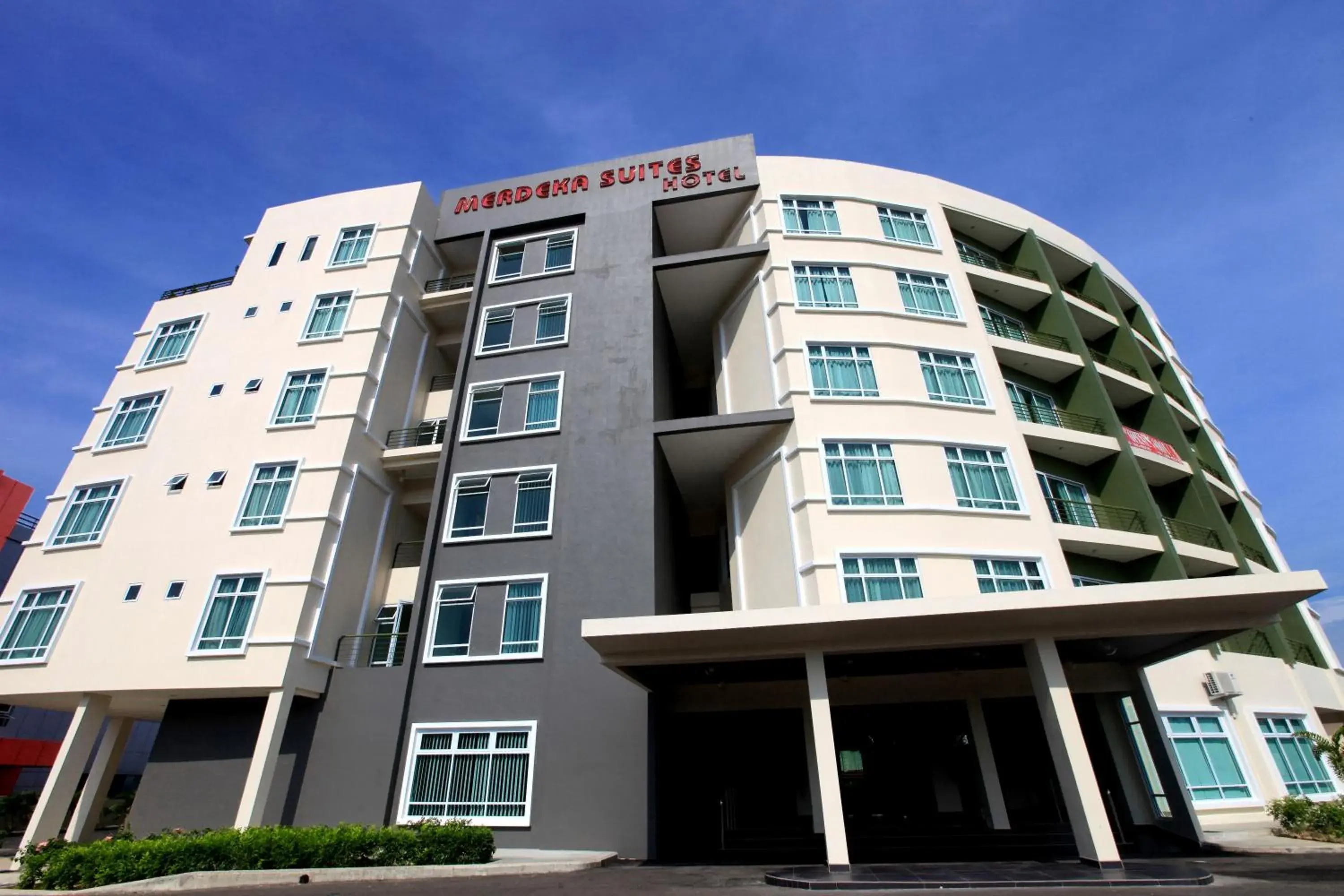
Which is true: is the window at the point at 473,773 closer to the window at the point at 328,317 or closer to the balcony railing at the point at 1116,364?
the window at the point at 328,317

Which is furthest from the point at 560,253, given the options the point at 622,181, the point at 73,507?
the point at 73,507

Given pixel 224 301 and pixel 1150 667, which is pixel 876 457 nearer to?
pixel 1150 667

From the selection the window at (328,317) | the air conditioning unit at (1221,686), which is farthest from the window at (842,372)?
the window at (328,317)

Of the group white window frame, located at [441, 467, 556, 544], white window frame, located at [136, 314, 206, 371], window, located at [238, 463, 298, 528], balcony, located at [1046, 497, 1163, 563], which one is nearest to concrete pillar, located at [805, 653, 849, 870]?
white window frame, located at [441, 467, 556, 544]

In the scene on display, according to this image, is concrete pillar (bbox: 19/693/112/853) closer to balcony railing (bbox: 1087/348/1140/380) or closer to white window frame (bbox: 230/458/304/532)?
white window frame (bbox: 230/458/304/532)

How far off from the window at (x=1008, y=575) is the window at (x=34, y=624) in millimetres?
24091

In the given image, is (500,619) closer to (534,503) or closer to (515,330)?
(534,503)

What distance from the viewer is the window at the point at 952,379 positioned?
20016 mm

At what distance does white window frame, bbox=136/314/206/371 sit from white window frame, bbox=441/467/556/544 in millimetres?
10580

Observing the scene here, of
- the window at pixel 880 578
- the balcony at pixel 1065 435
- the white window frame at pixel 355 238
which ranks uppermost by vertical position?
the white window frame at pixel 355 238

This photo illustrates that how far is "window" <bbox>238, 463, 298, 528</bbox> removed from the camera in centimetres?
1850

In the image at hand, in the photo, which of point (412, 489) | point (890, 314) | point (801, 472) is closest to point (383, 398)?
point (412, 489)

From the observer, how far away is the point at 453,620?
1806 centimetres

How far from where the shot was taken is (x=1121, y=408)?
26.2 metres
